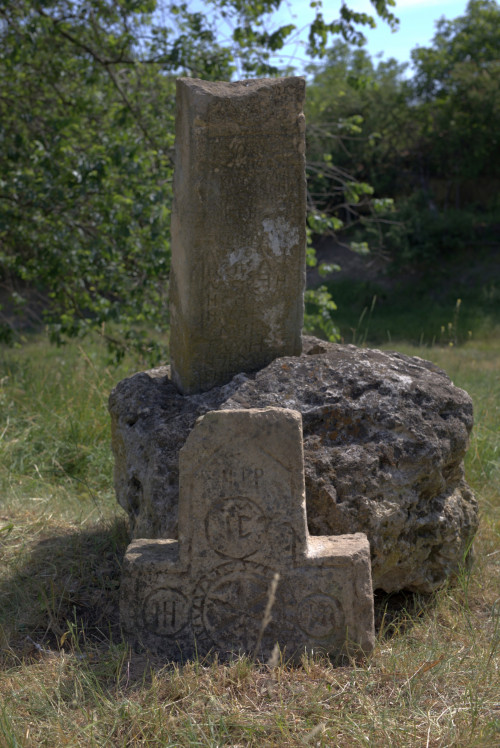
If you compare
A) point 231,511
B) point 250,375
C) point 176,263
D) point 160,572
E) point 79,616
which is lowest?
point 79,616

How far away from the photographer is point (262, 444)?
8.04 feet

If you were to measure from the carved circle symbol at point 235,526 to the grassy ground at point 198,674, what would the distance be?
0.38 m

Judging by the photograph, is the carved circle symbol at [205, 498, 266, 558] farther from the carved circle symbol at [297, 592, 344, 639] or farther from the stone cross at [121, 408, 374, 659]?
the carved circle symbol at [297, 592, 344, 639]

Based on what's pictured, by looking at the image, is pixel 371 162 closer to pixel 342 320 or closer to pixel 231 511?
pixel 342 320

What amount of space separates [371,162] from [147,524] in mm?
14395

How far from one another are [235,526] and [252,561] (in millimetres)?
136

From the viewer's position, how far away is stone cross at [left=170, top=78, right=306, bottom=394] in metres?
3.07

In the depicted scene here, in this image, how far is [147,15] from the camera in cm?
641

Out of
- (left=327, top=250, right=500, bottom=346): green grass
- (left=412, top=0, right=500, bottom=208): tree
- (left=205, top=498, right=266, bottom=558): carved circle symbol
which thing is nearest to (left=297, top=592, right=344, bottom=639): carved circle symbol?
(left=205, top=498, right=266, bottom=558): carved circle symbol

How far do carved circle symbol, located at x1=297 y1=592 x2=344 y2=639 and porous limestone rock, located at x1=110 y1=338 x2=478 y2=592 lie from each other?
32 centimetres

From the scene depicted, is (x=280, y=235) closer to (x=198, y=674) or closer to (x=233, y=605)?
(x=233, y=605)

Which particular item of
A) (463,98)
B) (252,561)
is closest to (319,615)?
(252,561)

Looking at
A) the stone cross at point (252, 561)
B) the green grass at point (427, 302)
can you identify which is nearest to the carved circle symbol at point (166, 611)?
the stone cross at point (252, 561)

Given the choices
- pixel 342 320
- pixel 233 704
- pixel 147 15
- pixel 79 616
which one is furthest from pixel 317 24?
pixel 342 320
